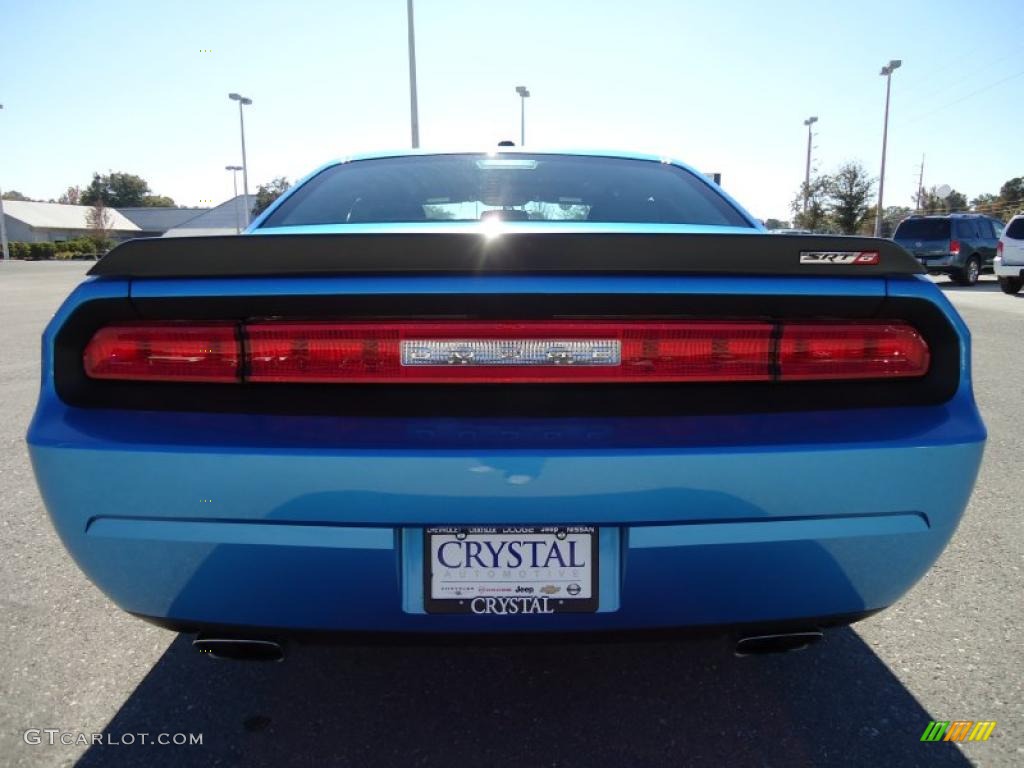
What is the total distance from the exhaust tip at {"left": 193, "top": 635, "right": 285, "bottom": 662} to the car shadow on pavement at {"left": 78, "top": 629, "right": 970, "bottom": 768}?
294mm

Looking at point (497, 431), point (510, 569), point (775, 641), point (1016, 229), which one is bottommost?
point (775, 641)

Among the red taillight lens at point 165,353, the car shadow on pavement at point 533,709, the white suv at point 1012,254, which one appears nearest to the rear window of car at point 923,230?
the white suv at point 1012,254

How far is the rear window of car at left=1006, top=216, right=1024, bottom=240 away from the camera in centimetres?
1515

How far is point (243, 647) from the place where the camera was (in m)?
1.62

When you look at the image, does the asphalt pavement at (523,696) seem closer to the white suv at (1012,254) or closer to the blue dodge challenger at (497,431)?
the blue dodge challenger at (497,431)

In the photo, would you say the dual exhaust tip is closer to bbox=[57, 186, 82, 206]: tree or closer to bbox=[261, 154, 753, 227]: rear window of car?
bbox=[261, 154, 753, 227]: rear window of car

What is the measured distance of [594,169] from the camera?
279cm

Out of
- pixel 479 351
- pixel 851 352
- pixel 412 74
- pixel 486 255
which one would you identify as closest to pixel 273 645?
pixel 479 351

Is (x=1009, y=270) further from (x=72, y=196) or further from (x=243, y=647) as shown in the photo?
(x=72, y=196)

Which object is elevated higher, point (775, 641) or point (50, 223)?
point (50, 223)

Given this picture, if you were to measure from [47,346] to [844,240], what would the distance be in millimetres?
1716

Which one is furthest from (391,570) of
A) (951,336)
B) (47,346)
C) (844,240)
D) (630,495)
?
(951,336)

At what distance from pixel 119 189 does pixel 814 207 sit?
104 meters

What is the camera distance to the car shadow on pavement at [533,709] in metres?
1.74
